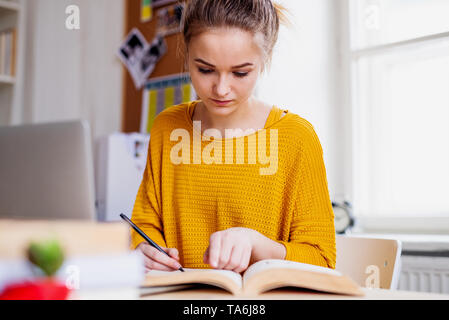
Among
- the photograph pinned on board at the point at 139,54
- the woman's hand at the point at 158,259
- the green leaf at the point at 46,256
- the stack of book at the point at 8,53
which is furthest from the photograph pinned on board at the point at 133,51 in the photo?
the green leaf at the point at 46,256

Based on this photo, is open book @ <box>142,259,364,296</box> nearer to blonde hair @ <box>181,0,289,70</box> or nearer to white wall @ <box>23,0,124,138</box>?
blonde hair @ <box>181,0,289,70</box>

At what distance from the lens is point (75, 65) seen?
2.57m

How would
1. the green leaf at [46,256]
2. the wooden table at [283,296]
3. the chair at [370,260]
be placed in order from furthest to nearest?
the chair at [370,260] → the wooden table at [283,296] → the green leaf at [46,256]

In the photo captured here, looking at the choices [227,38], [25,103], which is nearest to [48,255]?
[227,38]

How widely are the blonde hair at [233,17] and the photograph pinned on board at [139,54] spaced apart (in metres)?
1.54

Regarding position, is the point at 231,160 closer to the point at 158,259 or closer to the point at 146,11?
the point at 158,259

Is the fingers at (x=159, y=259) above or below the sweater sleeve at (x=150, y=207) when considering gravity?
below

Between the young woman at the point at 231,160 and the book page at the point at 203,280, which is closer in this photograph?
the book page at the point at 203,280

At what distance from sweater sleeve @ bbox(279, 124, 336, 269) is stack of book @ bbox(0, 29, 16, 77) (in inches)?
75.1

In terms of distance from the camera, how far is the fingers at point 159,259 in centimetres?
75

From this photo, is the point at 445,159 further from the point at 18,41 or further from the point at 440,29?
the point at 18,41

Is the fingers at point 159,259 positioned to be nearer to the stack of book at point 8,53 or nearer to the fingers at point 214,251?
the fingers at point 214,251

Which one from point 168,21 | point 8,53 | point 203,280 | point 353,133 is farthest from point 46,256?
point 8,53

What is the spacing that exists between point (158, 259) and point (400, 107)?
1459mm
